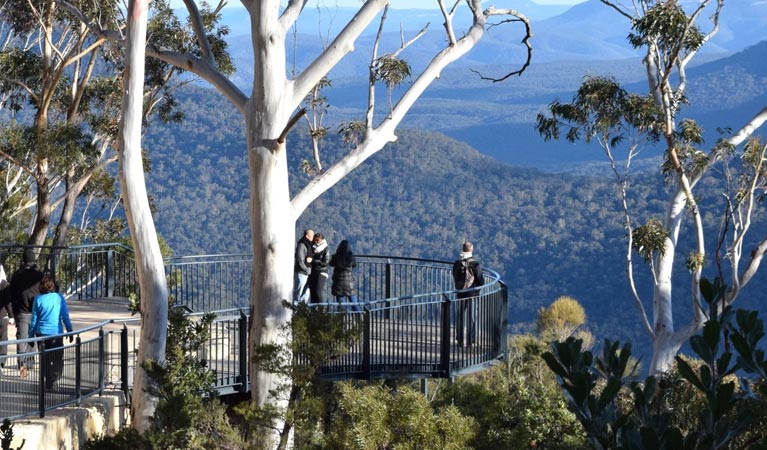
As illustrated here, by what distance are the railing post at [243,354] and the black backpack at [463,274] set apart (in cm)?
393

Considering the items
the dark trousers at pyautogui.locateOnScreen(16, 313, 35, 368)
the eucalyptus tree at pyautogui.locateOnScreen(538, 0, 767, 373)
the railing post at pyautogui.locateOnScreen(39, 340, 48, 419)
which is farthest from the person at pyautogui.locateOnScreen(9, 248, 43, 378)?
the eucalyptus tree at pyautogui.locateOnScreen(538, 0, 767, 373)

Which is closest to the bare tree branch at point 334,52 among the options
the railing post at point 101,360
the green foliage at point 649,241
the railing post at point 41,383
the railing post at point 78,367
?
the railing post at point 101,360

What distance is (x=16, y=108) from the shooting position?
25391 mm

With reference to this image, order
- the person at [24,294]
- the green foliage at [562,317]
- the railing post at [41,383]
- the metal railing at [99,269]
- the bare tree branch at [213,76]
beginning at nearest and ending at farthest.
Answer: the railing post at [41,383]
the bare tree branch at [213,76]
the person at [24,294]
the metal railing at [99,269]
the green foliage at [562,317]

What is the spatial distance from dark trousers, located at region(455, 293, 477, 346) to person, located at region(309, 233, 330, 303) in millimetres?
2596

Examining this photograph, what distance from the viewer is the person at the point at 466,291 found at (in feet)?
43.5

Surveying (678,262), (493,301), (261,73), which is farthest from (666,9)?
(678,262)

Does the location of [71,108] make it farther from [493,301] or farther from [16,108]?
[493,301]

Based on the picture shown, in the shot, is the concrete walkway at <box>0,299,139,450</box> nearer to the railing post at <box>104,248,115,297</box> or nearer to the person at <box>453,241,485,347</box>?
the person at <box>453,241,485,347</box>

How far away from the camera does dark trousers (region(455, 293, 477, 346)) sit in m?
13.2

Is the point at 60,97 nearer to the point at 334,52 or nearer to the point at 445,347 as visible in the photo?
the point at 445,347

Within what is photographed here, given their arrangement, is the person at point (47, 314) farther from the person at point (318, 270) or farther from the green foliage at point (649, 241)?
the green foliage at point (649, 241)

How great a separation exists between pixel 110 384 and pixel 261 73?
12.9 ft

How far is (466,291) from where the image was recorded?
1327 centimetres
